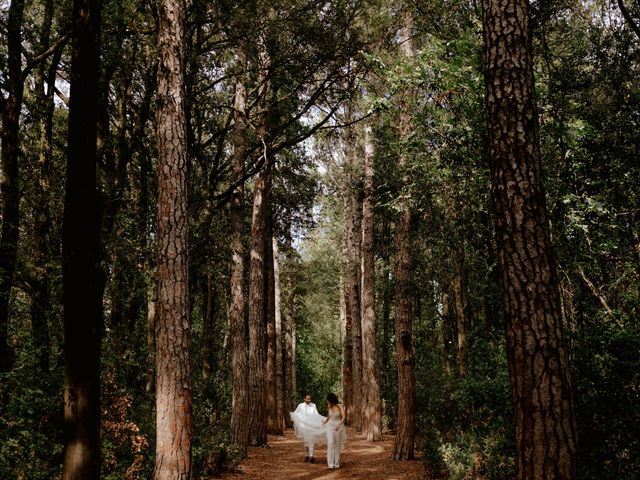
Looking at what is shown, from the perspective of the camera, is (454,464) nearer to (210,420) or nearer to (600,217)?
(600,217)

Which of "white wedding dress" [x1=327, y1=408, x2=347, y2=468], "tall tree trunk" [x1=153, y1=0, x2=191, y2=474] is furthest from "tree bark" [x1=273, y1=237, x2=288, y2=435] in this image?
"tall tree trunk" [x1=153, y1=0, x2=191, y2=474]

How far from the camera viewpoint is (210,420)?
56.7ft

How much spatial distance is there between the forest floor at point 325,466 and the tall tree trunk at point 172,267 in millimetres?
4411

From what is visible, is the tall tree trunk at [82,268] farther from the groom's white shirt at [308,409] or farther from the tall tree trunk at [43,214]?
the groom's white shirt at [308,409]

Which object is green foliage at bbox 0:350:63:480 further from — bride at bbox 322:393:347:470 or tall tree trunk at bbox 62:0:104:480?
bride at bbox 322:393:347:470

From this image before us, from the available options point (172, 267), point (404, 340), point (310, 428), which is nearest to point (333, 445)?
point (310, 428)

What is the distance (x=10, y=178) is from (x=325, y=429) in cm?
945

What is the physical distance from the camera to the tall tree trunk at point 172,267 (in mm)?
6527

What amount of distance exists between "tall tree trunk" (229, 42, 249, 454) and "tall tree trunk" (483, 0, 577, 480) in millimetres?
9448

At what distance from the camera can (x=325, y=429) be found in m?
13.4

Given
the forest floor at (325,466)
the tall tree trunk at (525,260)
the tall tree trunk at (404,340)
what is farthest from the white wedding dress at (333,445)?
the tall tree trunk at (525,260)

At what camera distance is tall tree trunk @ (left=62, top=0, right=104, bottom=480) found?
5586mm

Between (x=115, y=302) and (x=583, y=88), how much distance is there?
1131cm

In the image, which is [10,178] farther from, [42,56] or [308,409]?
[308,409]
